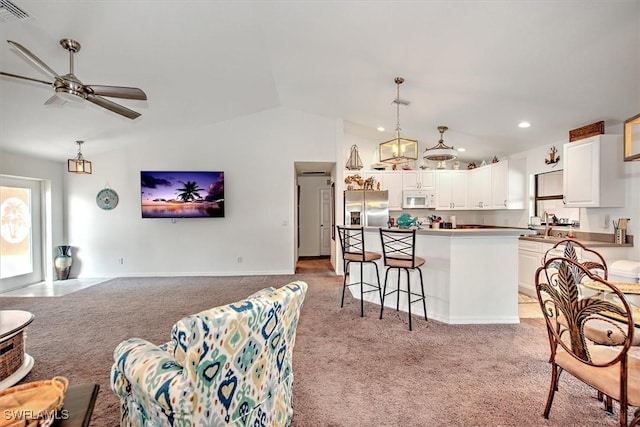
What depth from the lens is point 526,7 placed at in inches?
85.7

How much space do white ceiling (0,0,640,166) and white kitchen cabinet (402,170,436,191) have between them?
1.34 metres

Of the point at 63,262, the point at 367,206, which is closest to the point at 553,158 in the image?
the point at 367,206

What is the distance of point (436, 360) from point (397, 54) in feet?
9.93

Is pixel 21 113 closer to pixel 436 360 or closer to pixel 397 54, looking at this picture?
pixel 397 54

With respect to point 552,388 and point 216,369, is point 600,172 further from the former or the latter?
point 216,369

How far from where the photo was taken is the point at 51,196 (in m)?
5.49

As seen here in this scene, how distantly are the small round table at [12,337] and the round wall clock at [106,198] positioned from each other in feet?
12.3

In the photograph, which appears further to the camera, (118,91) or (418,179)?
(418,179)

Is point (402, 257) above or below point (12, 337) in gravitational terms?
above

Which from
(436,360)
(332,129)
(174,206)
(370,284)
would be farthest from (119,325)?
(332,129)

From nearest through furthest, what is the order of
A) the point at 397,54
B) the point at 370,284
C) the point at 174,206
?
the point at 397,54 < the point at 370,284 < the point at 174,206

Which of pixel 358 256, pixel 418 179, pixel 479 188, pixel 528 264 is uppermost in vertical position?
pixel 418 179

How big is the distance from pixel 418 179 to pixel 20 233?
7.71 m

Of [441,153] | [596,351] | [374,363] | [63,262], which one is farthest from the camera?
[63,262]
